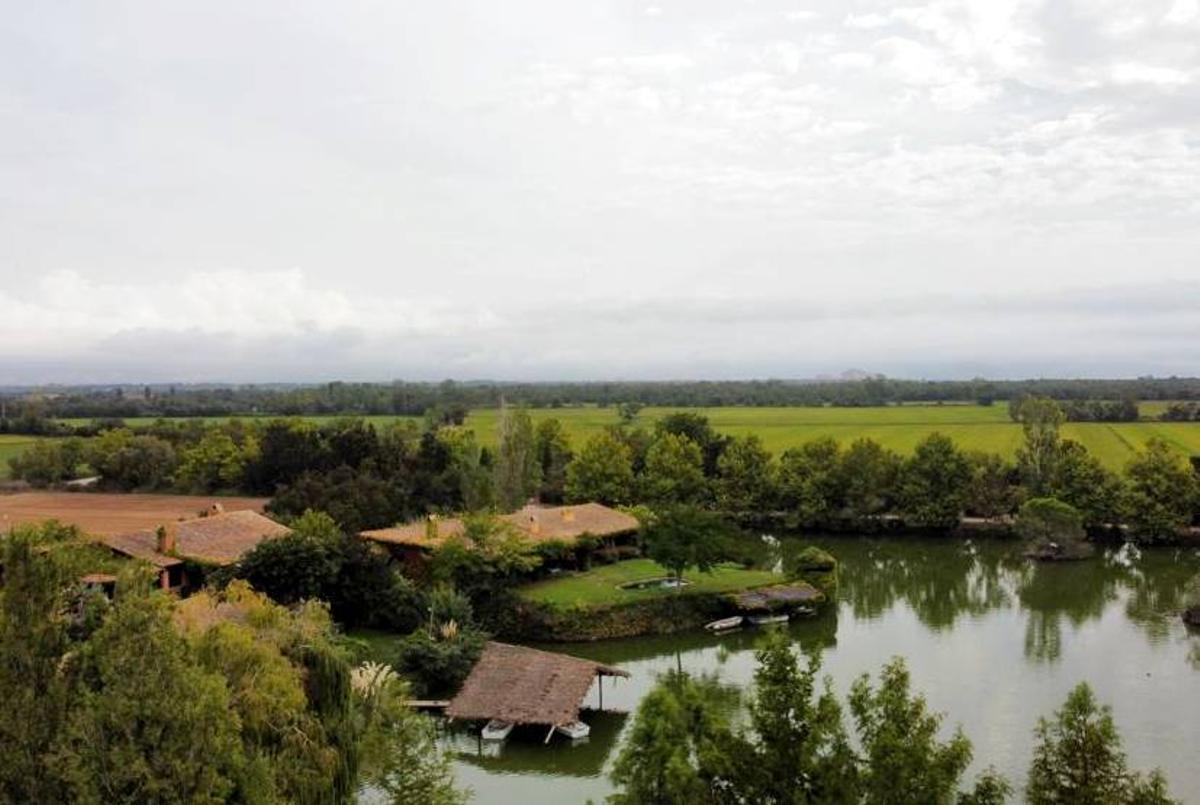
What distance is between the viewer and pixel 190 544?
30.8 m

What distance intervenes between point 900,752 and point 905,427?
7274 centimetres

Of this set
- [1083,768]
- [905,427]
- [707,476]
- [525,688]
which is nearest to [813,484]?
[707,476]

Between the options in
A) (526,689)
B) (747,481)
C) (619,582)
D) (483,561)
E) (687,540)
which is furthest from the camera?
(747,481)

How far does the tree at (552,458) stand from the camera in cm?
5092

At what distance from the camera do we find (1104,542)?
40.4 m

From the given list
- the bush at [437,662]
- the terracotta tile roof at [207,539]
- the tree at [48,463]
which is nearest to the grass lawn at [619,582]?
the bush at [437,662]

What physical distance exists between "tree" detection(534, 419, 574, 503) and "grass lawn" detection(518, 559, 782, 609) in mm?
16768

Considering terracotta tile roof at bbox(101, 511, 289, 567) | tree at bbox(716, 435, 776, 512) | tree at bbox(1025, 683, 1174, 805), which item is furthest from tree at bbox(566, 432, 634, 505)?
tree at bbox(1025, 683, 1174, 805)

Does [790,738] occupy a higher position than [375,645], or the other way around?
[790,738]

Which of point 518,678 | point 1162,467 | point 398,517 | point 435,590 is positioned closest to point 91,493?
point 398,517

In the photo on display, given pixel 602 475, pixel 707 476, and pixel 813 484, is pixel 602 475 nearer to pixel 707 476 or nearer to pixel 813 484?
pixel 707 476

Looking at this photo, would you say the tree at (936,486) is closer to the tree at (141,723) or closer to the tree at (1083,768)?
the tree at (1083,768)

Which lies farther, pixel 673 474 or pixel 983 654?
pixel 673 474

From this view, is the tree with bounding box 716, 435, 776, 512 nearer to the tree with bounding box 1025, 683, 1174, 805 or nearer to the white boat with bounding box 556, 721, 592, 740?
the white boat with bounding box 556, 721, 592, 740
